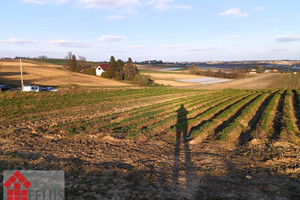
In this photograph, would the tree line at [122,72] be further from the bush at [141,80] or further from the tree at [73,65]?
the tree at [73,65]

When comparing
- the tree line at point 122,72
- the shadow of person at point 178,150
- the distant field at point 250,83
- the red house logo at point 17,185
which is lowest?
the shadow of person at point 178,150

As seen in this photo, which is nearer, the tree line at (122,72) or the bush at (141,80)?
the bush at (141,80)

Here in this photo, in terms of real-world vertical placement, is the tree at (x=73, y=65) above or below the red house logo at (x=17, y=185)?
above

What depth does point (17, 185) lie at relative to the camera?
20.8 ft

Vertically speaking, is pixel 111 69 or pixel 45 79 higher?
pixel 111 69

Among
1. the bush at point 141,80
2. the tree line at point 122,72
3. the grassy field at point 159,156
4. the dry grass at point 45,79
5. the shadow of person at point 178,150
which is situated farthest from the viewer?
the tree line at point 122,72

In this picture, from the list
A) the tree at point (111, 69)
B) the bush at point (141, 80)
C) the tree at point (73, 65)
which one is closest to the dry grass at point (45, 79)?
the bush at point (141, 80)

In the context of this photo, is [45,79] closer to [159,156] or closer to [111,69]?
[111,69]

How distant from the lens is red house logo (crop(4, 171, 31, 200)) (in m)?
5.85

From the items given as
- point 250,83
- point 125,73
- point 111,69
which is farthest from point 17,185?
point 250,83

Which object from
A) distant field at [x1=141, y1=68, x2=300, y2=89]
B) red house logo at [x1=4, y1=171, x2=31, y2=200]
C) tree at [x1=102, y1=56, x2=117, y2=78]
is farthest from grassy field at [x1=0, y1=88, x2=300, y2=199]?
tree at [x1=102, y1=56, x2=117, y2=78]

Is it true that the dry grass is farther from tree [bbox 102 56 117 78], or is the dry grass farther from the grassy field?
the grassy field

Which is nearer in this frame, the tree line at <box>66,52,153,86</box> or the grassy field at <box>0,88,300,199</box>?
the grassy field at <box>0,88,300,199</box>

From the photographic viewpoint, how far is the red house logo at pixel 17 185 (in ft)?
19.2
